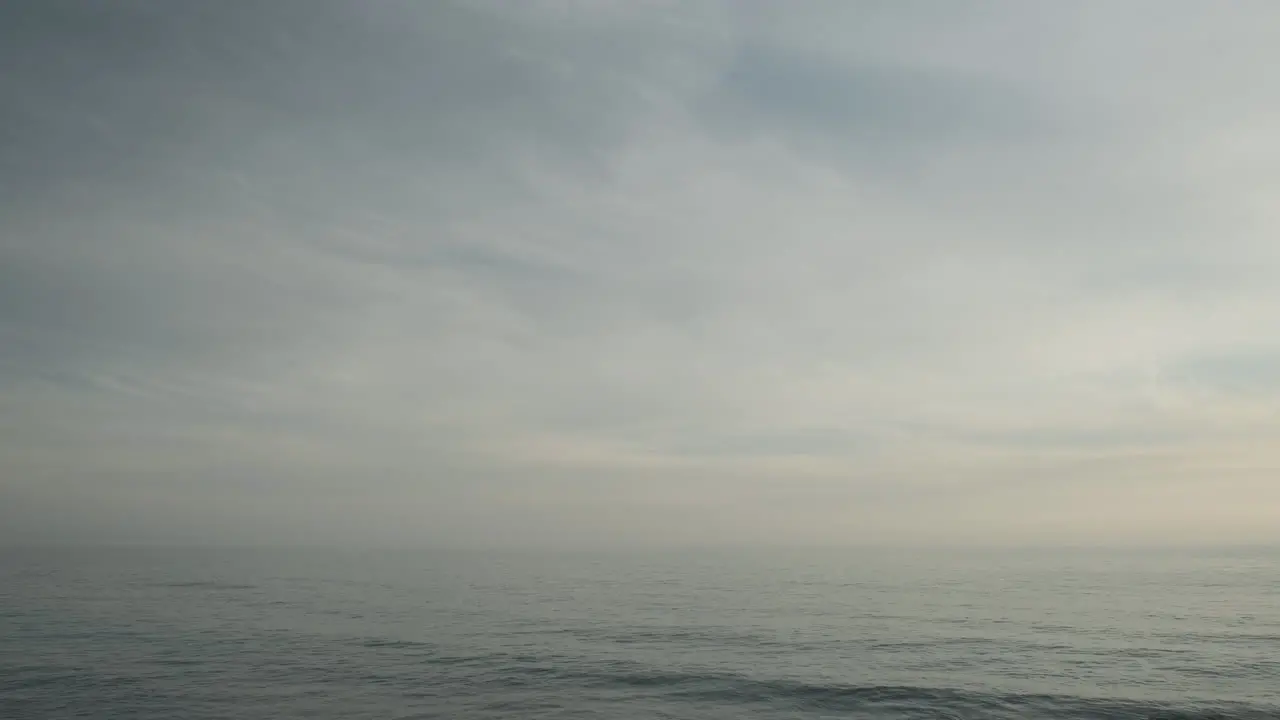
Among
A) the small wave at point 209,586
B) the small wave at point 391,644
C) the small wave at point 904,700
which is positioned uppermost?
the small wave at point 904,700

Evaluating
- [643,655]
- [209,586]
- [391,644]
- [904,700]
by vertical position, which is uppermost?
[904,700]

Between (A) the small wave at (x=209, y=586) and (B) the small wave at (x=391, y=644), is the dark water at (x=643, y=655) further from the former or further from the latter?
(A) the small wave at (x=209, y=586)

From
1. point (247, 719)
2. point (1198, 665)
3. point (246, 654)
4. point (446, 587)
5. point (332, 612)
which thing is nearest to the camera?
point (247, 719)

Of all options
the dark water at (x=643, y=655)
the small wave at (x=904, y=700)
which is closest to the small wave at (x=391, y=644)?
the dark water at (x=643, y=655)

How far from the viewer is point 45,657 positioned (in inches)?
1633

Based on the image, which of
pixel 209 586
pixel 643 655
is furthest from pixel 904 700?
pixel 209 586

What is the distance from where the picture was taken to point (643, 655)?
43969mm

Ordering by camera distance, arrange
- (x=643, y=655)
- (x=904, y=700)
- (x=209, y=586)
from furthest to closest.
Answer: (x=209, y=586) < (x=643, y=655) < (x=904, y=700)

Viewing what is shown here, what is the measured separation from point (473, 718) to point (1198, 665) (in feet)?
129

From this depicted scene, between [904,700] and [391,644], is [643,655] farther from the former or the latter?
[391,644]

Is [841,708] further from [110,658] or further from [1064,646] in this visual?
[110,658]

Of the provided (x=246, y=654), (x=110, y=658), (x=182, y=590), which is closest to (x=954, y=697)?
(x=246, y=654)

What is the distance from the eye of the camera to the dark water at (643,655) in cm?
3191

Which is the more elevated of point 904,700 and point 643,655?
point 904,700
